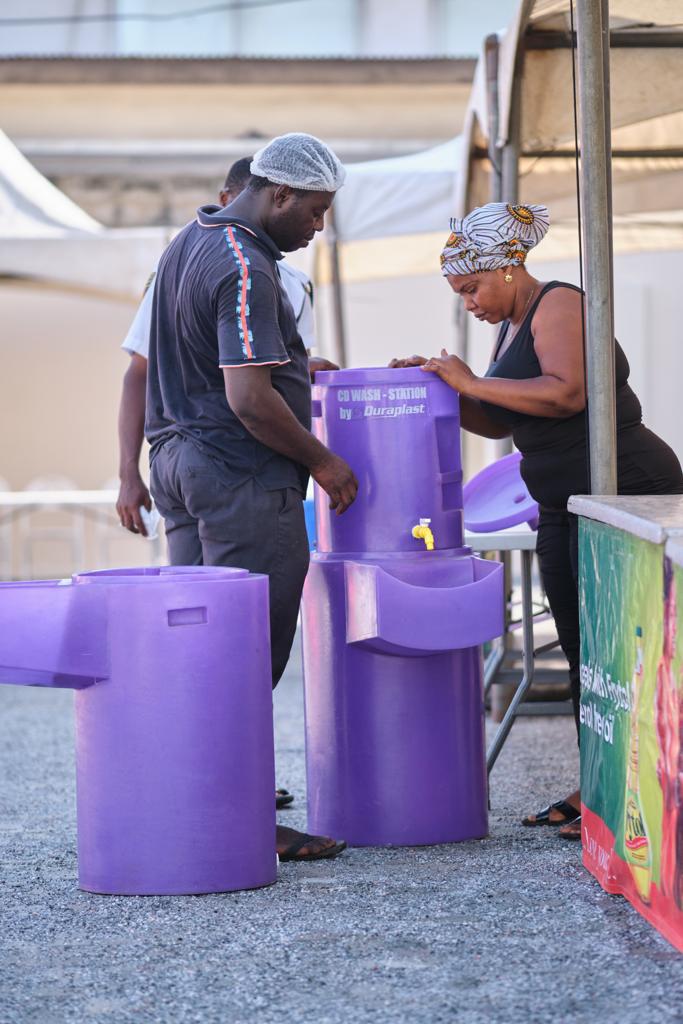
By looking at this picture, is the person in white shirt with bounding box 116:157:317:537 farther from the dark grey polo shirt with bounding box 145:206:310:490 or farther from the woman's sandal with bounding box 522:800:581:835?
the woman's sandal with bounding box 522:800:581:835

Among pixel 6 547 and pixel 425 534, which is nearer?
pixel 425 534

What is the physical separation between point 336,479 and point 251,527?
0.24m

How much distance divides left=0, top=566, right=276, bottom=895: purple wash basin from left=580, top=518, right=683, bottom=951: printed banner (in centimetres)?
72

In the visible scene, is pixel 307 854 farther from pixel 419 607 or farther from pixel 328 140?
pixel 328 140

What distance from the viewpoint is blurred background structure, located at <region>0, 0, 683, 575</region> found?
5855 mm

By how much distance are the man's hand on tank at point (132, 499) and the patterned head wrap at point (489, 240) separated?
1.08 meters

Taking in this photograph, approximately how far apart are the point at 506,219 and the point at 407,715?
1.20 metres

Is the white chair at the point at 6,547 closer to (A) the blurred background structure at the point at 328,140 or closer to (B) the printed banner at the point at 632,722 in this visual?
(A) the blurred background structure at the point at 328,140

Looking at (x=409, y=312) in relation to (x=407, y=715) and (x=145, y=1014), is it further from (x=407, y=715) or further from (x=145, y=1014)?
(x=145, y=1014)

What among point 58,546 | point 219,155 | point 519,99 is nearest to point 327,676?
point 519,99

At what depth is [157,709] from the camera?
303 centimetres

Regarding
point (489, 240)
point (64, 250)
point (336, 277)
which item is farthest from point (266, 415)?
point (64, 250)

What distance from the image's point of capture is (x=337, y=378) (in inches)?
141

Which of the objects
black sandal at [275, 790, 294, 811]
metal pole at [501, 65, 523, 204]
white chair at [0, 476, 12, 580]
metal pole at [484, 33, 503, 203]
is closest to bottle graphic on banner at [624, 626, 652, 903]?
black sandal at [275, 790, 294, 811]
